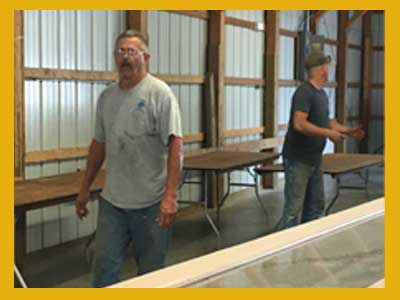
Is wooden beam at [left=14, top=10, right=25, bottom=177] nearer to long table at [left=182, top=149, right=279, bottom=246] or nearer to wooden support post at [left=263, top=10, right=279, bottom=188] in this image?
long table at [left=182, top=149, right=279, bottom=246]

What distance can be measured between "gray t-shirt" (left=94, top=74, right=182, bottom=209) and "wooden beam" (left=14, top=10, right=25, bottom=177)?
2134mm

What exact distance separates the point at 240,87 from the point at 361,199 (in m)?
1.94

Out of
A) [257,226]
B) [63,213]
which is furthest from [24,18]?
[257,226]

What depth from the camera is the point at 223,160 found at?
625 centimetres

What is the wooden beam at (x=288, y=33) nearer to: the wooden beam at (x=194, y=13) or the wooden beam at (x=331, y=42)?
the wooden beam at (x=331, y=42)

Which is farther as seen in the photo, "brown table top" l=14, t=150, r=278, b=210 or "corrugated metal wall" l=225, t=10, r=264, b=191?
"corrugated metal wall" l=225, t=10, r=264, b=191

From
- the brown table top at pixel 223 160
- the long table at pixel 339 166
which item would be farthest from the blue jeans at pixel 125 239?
the long table at pixel 339 166

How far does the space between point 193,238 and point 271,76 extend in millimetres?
3639

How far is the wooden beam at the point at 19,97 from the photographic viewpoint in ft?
16.0

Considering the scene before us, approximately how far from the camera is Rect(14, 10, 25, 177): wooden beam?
4.88 metres

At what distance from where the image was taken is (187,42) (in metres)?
7.27

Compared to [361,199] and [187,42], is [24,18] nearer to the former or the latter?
[187,42]

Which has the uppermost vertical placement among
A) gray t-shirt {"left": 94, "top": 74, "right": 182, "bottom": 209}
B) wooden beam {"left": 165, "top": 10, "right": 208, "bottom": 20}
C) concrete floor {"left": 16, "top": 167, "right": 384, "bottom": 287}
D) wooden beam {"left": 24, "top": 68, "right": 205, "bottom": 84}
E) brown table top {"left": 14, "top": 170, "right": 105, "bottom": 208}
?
wooden beam {"left": 165, "top": 10, "right": 208, "bottom": 20}

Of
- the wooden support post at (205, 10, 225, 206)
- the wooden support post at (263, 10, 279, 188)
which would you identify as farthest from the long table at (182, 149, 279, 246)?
the wooden support post at (263, 10, 279, 188)
